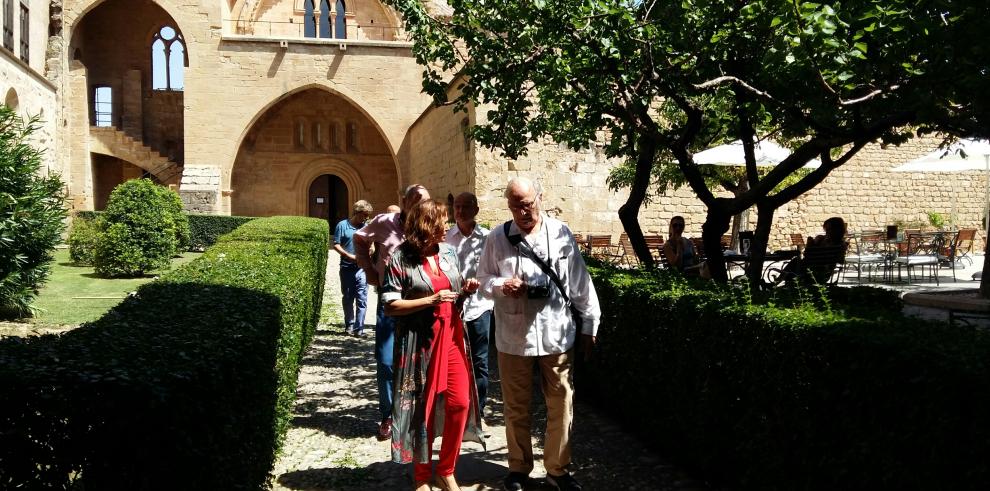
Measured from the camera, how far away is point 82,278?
1424cm

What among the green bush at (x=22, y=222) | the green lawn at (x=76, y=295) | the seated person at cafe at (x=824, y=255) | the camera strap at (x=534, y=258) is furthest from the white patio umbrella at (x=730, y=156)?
the green bush at (x=22, y=222)

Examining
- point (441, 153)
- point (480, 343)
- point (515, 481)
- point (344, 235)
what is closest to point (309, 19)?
point (441, 153)

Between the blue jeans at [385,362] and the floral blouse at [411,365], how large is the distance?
1102 millimetres

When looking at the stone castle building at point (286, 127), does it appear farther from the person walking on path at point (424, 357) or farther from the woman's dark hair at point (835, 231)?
the person walking on path at point (424, 357)

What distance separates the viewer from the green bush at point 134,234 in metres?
14.3

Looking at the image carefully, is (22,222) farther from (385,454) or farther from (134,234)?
(385,454)

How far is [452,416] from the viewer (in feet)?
12.6

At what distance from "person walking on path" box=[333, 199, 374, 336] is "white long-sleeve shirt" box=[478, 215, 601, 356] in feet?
15.4

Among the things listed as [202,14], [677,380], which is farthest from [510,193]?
[202,14]

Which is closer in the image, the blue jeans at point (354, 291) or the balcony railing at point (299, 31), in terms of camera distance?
the blue jeans at point (354, 291)

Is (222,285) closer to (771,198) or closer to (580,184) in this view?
(771,198)

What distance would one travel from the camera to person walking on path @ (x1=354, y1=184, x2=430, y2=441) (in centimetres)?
496

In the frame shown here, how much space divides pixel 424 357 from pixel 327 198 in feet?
86.0

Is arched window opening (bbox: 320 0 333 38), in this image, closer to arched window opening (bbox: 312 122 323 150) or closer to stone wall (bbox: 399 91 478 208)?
arched window opening (bbox: 312 122 323 150)
